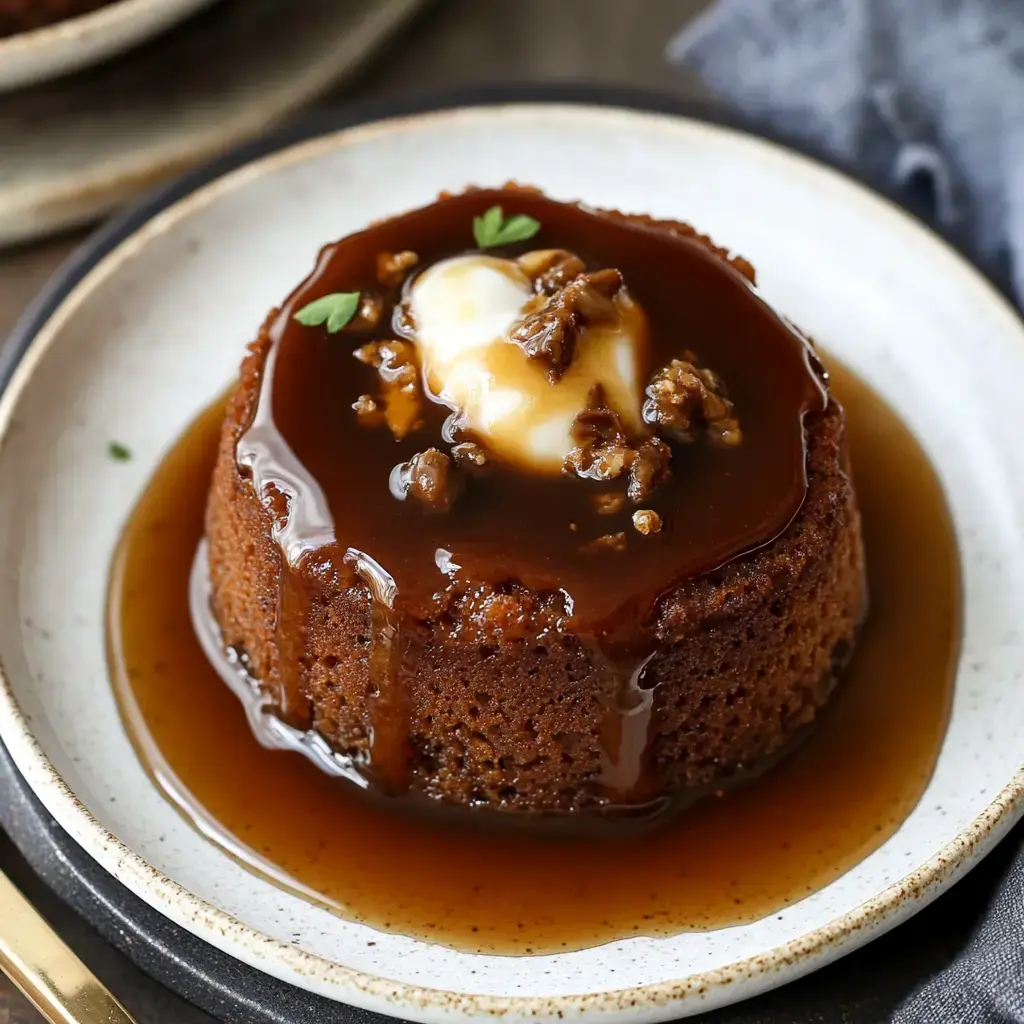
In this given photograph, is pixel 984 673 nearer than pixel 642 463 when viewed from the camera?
No

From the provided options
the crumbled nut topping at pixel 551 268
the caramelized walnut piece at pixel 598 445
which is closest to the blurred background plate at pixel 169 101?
the crumbled nut topping at pixel 551 268

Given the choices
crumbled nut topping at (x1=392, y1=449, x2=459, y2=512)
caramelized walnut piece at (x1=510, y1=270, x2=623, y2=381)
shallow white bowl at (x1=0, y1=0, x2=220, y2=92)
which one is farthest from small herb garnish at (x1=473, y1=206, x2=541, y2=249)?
shallow white bowl at (x1=0, y1=0, x2=220, y2=92)

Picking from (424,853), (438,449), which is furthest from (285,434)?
(424,853)

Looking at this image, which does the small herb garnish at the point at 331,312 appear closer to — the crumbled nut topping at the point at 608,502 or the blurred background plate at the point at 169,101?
the crumbled nut topping at the point at 608,502

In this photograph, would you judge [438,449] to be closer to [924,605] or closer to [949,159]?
[924,605]

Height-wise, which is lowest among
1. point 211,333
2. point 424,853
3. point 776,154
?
point 424,853

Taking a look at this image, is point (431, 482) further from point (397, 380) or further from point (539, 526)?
point (397, 380)
